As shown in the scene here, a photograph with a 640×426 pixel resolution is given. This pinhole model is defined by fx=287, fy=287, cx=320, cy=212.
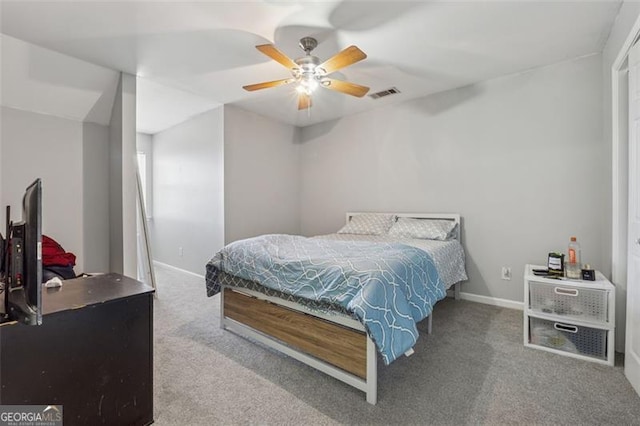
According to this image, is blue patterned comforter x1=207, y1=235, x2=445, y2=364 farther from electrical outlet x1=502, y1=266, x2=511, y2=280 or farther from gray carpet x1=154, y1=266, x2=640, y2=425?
electrical outlet x1=502, y1=266, x2=511, y2=280

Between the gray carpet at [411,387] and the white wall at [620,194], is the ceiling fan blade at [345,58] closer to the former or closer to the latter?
the white wall at [620,194]

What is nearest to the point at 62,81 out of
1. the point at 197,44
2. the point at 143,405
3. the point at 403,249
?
the point at 197,44

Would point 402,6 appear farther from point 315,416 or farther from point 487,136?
point 315,416

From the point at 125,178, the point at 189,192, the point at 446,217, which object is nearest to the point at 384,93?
the point at 446,217

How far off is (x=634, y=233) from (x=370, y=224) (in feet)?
7.76

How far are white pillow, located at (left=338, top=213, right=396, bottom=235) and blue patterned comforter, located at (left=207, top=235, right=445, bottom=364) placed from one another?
1.18 meters

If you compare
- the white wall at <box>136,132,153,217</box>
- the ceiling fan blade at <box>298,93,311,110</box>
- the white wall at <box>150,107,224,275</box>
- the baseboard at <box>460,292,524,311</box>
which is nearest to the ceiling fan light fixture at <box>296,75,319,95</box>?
the ceiling fan blade at <box>298,93,311,110</box>

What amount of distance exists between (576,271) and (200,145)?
4.58 meters

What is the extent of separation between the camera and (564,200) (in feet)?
9.21

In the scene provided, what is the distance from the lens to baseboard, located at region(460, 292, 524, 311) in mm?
3048

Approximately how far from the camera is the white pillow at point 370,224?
3.67 m

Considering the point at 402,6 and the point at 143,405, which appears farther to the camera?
the point at 402,6

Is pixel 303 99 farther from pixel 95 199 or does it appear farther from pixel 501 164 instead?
pixel 95 199

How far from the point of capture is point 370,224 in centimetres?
376
